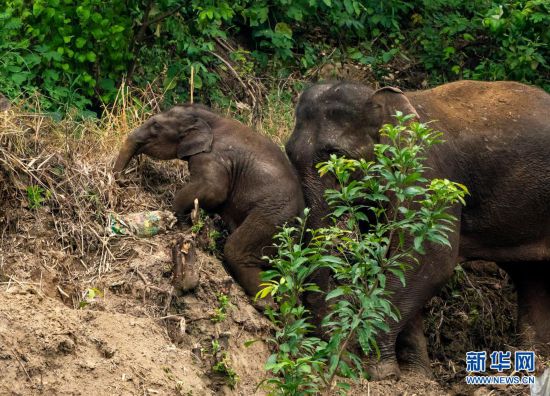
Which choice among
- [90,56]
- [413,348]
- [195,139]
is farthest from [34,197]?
[413,348]

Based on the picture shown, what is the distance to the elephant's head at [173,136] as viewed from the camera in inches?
430

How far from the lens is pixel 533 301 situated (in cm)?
1168

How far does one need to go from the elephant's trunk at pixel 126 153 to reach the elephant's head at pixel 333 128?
48.1 inches

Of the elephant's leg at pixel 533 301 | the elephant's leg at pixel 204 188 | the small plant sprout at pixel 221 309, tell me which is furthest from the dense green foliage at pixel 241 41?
the small plant sprout at pixel 221 309

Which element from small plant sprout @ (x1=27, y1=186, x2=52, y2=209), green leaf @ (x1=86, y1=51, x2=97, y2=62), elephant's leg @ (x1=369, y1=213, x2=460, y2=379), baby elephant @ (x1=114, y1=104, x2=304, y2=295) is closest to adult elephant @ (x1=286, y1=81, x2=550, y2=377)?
elephant's leg @ (x1=369, y1=213, x2=460, y2=379)

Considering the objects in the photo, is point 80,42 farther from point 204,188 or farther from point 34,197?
point 34,197

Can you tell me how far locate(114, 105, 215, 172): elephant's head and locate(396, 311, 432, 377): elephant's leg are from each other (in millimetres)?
2135

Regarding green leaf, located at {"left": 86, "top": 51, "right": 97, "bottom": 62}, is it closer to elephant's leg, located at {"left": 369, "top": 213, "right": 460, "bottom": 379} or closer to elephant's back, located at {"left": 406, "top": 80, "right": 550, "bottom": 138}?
elephant's back, located at {"left": 406, "top": 80, "right": 550, "bottom": 138}

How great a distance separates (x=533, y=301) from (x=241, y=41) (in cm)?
512

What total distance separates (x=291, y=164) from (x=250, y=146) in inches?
13.9

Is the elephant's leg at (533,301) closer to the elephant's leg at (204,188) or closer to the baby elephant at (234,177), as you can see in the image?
the baby elephant at (234,177)

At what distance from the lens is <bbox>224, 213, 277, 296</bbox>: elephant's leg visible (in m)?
10.5

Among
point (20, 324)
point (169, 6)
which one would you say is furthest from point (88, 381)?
point (169, 6)

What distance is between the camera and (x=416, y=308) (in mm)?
10789
